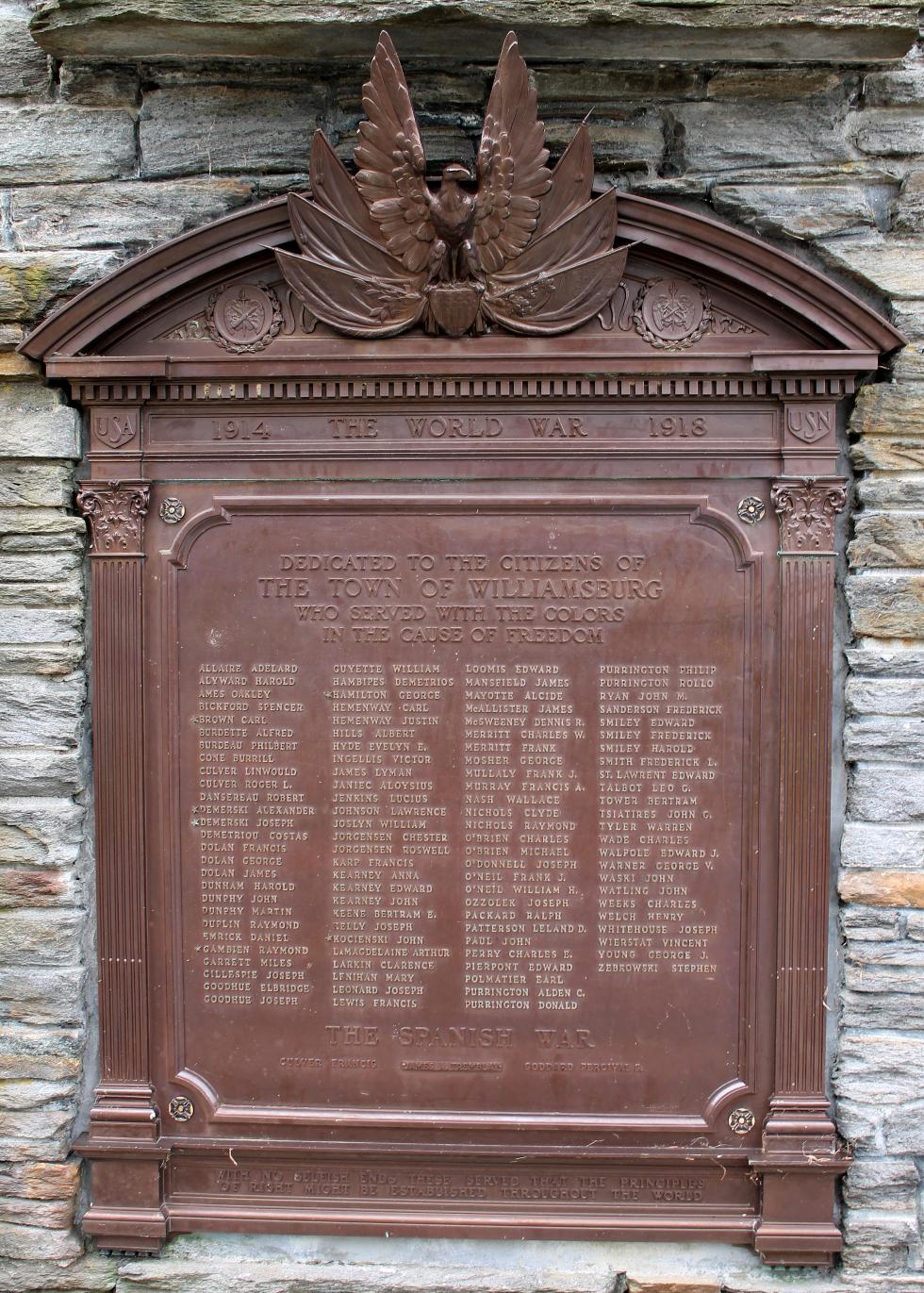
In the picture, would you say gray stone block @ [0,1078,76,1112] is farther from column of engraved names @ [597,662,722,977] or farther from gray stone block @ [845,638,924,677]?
gray stone block @ [845,638,924,677]

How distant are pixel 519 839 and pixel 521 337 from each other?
1812 millimetres

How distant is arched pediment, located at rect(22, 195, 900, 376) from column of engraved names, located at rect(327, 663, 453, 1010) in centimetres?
117

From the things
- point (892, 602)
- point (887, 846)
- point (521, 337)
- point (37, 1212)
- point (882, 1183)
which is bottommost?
point (37, 1212)

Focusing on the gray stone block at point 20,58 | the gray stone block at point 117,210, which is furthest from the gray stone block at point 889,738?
the gray stone block at point 20,58

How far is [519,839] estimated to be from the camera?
3.64 metres

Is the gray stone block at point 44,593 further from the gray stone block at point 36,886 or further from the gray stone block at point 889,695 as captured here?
the gray stone block at point 889,695

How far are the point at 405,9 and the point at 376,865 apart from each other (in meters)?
2.96

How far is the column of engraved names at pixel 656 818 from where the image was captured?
3592 mm

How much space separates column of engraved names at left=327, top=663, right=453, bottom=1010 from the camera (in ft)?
11.9

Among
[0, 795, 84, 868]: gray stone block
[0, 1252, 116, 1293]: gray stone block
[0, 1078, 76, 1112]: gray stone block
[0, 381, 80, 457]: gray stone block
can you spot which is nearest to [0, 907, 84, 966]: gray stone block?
[0, 795, 84, 868]: gray stone block

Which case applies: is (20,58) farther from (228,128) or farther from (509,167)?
(509,167)

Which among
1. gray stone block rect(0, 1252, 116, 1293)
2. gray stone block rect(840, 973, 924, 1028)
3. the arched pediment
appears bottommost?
gray stone block rect(0, 1252, 116, 1293)

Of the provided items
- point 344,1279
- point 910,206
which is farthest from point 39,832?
point 910,206

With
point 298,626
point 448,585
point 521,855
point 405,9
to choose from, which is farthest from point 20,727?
point 405,9
